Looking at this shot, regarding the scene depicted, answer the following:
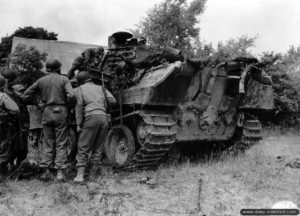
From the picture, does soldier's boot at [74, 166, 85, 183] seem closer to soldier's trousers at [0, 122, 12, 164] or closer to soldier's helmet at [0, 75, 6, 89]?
soldier's trousers at [0, 122, 12, 164]

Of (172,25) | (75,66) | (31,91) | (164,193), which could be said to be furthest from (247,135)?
(172,25)

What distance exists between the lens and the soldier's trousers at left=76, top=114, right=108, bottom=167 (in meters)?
6.56

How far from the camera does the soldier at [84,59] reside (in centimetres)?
905

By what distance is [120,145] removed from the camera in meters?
8.24

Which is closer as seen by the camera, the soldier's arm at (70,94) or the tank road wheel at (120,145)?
the soldier's arm at (70,94)

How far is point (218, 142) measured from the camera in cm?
986

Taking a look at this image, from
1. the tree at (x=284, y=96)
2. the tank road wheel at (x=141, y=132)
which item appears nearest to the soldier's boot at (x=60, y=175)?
the tank road wheel at (x=141, y=132)

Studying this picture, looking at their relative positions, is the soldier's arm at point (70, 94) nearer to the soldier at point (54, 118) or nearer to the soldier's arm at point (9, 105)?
the soldier at point (54, 118)

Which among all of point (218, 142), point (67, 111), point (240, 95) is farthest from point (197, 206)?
point (218, 142)

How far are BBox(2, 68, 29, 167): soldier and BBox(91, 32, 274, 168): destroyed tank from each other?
1682 mm

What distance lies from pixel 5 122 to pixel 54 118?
2.64 ft

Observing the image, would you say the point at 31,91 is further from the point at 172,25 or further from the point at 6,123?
the point at 172,25

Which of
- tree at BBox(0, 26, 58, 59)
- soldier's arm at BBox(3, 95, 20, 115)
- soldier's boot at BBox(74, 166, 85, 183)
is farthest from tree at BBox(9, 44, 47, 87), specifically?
tree at BBox(0, 26, 58, 59)

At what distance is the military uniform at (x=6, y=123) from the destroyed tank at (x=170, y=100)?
2.10m
